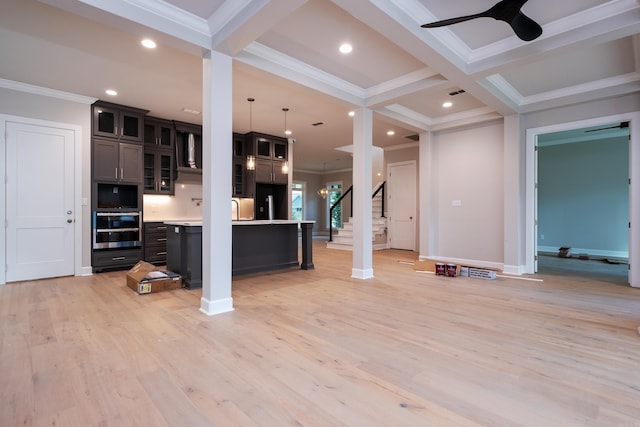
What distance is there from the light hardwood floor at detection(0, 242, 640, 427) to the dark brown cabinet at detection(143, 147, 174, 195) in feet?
9.07

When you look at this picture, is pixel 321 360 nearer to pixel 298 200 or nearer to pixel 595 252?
pixel 595 252

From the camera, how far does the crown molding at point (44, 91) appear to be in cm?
→ 466

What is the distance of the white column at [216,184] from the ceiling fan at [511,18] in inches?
80.2

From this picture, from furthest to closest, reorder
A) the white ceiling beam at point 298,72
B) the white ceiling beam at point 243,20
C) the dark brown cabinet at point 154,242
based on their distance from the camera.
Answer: the dark brown cabinet at point 154,242 → the white ceiling beam at point 298,72 → the white ceiling beam at point 243,20

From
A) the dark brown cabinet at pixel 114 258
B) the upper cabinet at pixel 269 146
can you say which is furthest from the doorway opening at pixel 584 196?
the dark brown cabinet at pixel 114 258

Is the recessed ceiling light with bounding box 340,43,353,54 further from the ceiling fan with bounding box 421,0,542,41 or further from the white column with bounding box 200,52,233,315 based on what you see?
the white column with bounding box 200,52,233,315

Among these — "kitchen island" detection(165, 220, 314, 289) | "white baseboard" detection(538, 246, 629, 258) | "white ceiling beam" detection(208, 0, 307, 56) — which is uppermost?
"white ceiling beam" detection(208, 0, 307, 56)

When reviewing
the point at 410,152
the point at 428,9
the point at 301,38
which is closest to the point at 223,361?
the point at 301,38

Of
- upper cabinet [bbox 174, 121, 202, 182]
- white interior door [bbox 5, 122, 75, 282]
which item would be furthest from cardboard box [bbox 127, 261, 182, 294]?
upper cabinet [bbox 174, 121, 202, 182]

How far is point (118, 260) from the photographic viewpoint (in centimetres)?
561

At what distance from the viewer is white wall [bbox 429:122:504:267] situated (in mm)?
6055

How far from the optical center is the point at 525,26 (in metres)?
2.79

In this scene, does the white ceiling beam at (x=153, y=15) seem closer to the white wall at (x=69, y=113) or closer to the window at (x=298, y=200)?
→ the white wall at (x=69, y=113)

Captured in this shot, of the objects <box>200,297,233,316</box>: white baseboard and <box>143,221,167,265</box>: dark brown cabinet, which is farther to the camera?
<box>143,221,167,265</box>: dark brown cabinet
